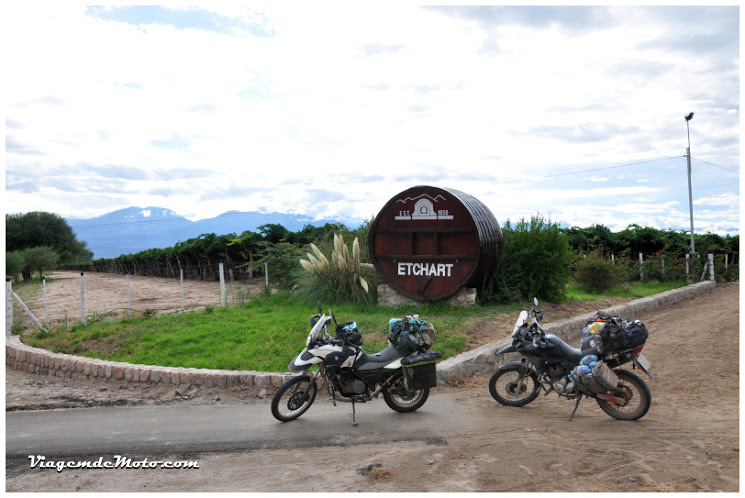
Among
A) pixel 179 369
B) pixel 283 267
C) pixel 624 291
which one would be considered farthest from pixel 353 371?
pixel 624 291

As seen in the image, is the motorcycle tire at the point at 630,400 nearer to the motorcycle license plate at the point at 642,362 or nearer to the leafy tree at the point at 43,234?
the motorcycle license plate at the point at 642,362

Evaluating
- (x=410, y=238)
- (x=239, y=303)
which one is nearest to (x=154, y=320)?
(x=239, y=303)

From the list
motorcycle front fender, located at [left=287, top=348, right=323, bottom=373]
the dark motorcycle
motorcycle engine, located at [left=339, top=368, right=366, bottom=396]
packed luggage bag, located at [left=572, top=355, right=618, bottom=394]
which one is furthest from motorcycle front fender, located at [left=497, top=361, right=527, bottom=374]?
motorcycle front fender, located at [left=287, top=348, right=323, bottom=373]

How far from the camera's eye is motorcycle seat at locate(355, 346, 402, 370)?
619 cm

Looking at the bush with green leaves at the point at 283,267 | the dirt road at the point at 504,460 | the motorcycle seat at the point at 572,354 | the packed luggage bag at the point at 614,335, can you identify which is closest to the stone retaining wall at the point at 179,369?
the dirt road at the point at 504,460

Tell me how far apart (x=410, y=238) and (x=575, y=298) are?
4.54 m

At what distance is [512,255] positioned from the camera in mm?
12133

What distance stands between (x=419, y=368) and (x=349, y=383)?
75 cm

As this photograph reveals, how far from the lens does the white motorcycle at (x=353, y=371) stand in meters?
6.11

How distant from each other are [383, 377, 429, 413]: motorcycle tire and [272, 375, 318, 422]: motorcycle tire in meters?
0.81

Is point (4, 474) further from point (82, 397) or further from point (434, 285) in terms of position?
point (434, 285)

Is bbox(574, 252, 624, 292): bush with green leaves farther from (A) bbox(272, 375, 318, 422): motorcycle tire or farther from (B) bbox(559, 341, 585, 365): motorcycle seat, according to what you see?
(A) bbox(272, 375, 318, 422): motorcycle tire

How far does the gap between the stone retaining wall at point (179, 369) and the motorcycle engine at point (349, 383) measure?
4.59ft

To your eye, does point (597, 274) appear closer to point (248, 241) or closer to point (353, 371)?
point (353, 371)
